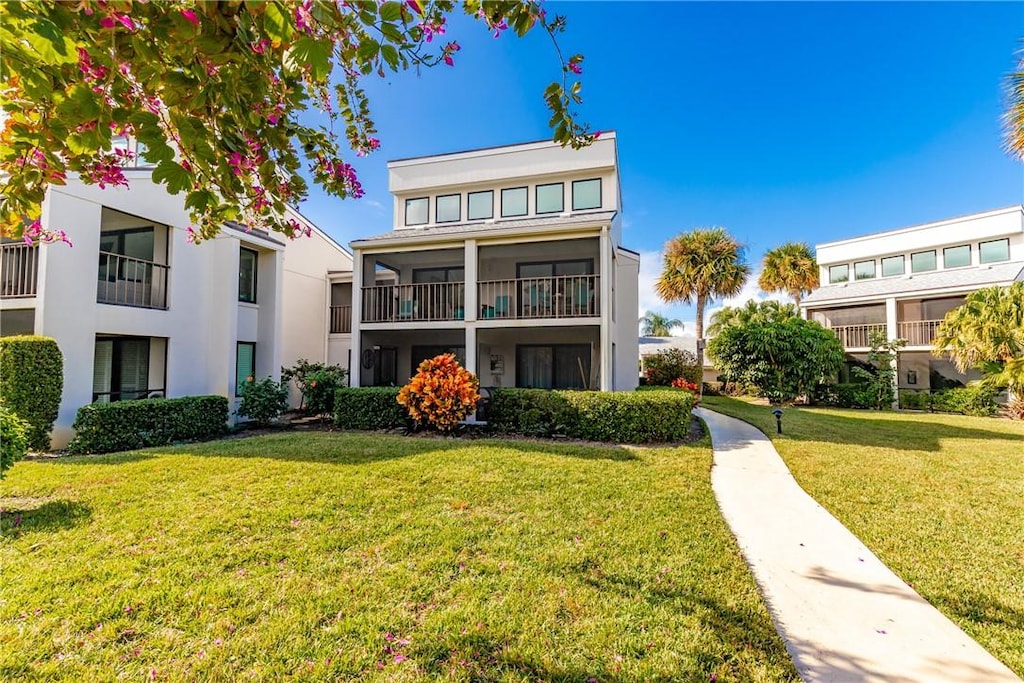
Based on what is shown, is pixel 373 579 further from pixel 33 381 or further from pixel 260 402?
Answer: pixel 260 402

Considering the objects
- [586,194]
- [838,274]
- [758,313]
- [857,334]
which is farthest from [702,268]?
[586,194]

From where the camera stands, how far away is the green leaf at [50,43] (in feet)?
4.91

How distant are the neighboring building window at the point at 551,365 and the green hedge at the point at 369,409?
19.0 feet

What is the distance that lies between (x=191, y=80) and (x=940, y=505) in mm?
8979

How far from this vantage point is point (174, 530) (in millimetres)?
4387

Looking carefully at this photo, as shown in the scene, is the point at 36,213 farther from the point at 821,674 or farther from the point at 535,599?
the point at 821,674

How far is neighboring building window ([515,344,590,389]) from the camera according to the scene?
15.0 metres

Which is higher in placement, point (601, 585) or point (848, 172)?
point (848, 172)

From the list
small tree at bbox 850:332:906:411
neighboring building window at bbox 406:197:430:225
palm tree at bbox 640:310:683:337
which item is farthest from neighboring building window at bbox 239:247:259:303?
palm tree at bbox 640:310:683:337

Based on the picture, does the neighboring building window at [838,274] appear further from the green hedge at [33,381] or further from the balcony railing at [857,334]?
the green hedge at [33,381]

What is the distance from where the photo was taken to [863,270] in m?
24.2

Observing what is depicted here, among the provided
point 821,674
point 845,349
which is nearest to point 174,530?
point 821,674

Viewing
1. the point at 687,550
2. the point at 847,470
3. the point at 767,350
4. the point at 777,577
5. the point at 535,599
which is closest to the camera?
the point at 535,599

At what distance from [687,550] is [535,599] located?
6.06ft
